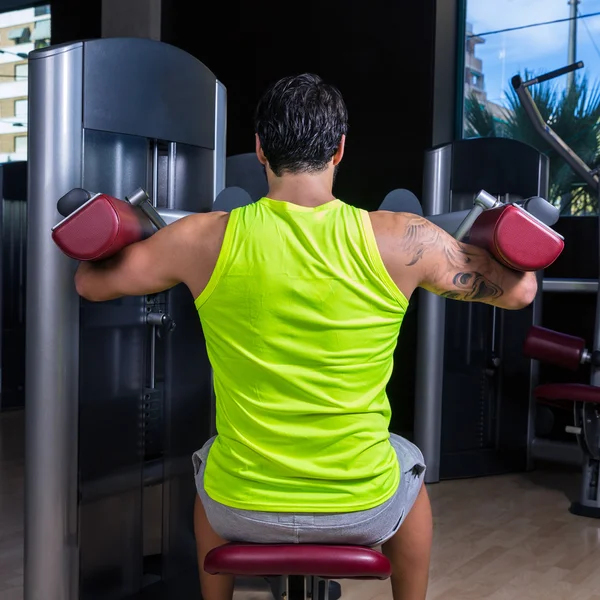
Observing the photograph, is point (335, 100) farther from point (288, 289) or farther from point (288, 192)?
point (288, 289)

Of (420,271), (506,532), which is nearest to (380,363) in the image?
(420,271)

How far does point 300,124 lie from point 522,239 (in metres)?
0.36

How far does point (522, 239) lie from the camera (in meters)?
1.14

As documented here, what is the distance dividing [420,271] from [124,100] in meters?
0.80

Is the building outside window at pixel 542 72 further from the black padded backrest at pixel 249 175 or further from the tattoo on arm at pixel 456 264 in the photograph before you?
the tattoo on arm at pixel 456 264

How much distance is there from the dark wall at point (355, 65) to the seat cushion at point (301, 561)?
3052mm

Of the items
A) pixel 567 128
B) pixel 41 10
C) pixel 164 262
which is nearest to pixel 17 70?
pixel 41 10

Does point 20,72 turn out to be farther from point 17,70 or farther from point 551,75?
point 551,75

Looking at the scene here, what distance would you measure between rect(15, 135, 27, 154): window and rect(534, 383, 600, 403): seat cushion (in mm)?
3790

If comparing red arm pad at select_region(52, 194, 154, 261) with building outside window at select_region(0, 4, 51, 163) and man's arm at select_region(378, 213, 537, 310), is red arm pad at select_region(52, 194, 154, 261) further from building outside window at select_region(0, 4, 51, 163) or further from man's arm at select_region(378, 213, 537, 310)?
building outside window at select_region(0, 4, 51, 163)

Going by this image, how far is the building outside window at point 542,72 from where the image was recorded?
11.9 ft

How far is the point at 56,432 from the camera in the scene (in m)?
1.61

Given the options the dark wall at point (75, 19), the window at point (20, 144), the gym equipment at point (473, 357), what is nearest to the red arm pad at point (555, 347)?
the gym equipment at point (473, 357)

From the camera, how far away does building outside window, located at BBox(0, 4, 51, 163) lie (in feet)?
17.0
